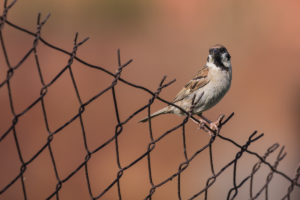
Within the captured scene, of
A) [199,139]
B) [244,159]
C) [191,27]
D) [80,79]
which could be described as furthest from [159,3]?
[244,159]

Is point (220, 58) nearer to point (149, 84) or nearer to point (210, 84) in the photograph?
point (210, 84)

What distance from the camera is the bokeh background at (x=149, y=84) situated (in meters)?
6.77

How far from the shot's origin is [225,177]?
646 cm

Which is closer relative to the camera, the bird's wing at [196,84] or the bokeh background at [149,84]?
the bird's wing at [196,84]

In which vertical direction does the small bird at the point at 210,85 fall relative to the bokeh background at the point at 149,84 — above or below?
below

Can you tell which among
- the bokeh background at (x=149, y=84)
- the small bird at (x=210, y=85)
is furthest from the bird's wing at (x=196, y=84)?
the bokeh background at (x=149, y=84)

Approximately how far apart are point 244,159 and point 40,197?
6.83 feet

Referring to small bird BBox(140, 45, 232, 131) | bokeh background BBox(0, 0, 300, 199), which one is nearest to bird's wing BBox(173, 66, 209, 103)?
small bird BBox(140, 45, 232, 131)

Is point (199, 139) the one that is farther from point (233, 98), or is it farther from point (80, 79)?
point (80, 79)

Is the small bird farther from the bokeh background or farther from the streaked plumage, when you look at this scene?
the bokeh background

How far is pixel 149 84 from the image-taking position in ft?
27.3

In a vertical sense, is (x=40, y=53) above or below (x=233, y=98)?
above

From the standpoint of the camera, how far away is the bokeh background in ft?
22.2

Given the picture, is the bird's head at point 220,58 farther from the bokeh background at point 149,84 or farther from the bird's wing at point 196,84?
the bokeh background at point 149,84
